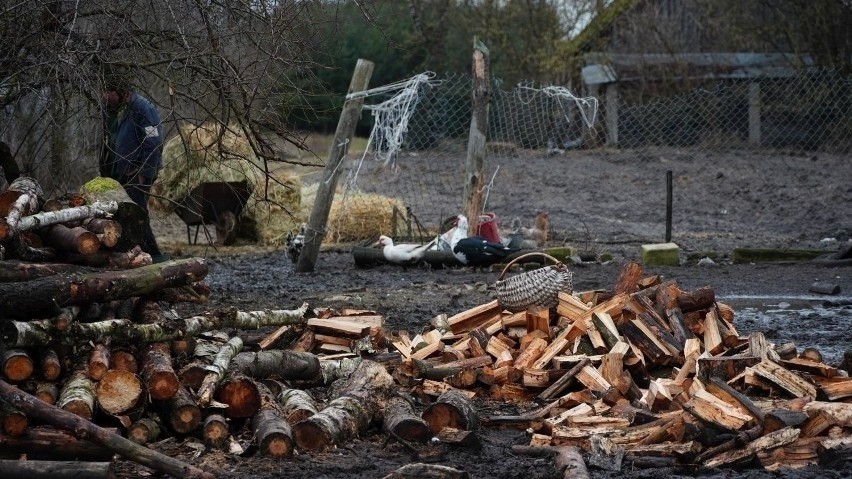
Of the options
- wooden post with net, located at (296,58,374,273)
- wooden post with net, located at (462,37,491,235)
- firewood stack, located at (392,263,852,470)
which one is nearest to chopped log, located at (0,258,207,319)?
firewood stack, located at (392,263,852,470)

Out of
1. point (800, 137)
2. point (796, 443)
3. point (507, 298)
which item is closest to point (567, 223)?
point (800, 137)

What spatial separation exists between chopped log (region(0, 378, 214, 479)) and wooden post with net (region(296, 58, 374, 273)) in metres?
6.93

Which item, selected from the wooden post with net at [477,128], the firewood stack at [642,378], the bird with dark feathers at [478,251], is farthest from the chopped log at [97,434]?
the wooden post with net at [477,128]

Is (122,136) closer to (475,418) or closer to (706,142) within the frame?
(475,418)

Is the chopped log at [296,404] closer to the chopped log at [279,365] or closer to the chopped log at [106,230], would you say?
the chopped log at [279,365]

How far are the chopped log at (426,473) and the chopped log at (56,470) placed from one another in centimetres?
116

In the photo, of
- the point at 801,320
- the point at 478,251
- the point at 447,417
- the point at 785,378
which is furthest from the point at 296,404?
the point at 478,251

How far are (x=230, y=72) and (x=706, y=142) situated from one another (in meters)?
15.1

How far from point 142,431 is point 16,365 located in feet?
2.19

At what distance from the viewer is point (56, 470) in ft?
14.4

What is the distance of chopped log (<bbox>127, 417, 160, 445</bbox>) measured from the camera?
5070 millimetres

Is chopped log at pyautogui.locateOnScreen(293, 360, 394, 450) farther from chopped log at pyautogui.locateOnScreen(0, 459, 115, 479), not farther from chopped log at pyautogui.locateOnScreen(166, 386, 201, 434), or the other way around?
chopped log at pyautogui.locateOnScreen(0, 459, 115, 479)

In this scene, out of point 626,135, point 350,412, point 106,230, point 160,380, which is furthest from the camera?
point 626,135

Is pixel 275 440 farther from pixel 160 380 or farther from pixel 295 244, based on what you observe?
pixel 295 244
